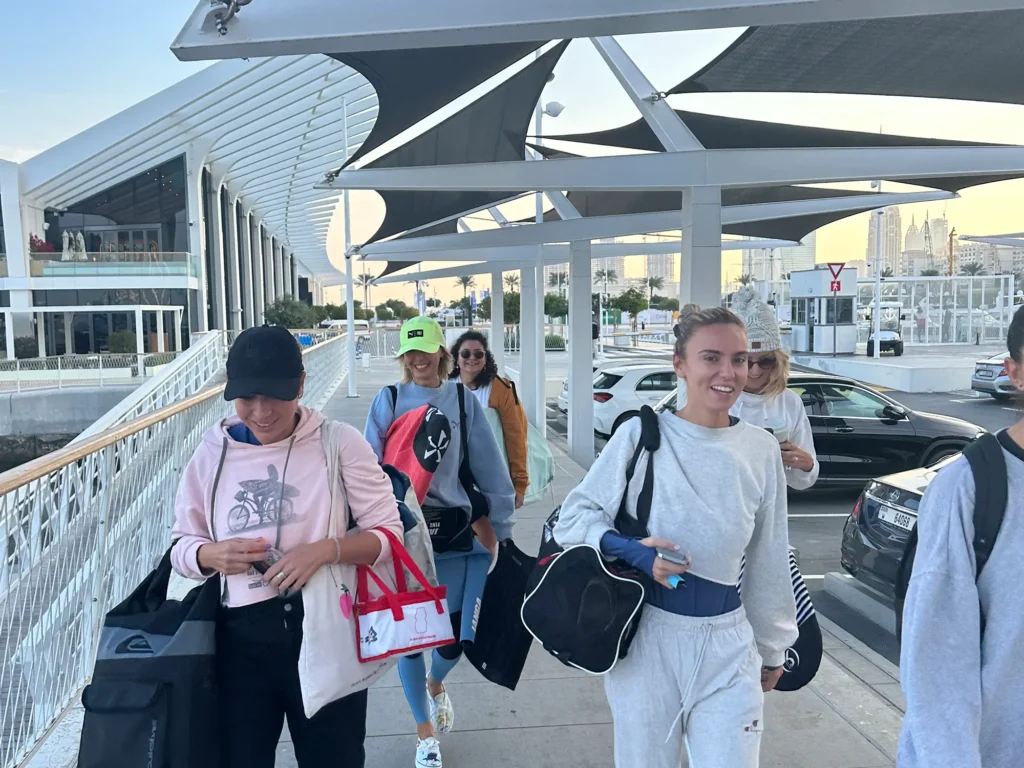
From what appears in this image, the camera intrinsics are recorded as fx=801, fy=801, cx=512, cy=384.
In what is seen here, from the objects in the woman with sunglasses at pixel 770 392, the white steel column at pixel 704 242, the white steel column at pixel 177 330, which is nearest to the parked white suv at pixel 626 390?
the white steel column at pixel 704 242

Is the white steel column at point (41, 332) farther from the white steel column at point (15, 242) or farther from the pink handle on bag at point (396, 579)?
the pink handle on bag at point (396, 579)

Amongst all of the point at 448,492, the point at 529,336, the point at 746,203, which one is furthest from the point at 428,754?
the point at 529,336

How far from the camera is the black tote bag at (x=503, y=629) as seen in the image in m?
3.00

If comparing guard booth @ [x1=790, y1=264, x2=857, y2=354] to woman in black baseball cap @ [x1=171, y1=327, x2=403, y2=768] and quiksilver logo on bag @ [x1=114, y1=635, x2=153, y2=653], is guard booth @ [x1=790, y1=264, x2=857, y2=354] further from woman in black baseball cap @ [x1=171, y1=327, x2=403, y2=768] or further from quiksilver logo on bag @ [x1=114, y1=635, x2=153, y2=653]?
quiksilver logo on bag @ [x1=114, y1=635, x2=153, y2=653]

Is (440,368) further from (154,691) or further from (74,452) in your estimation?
(154,691)

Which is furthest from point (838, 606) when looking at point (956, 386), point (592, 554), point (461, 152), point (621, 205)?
point (956, 386)

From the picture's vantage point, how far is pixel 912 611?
4.98ft

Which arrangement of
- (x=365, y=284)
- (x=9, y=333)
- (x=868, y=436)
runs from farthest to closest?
(x=365, y=284), (x=9, y=333), (x=868, y=436)

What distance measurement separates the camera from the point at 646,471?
2.13 metres

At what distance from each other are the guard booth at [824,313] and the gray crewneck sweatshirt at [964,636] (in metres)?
33.0

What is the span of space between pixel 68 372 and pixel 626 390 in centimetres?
2126

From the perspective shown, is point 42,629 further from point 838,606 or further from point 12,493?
point 838,606

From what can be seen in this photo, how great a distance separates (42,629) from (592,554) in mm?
2346

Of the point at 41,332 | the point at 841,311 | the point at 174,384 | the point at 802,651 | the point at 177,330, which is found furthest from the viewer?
the point at 177,330
